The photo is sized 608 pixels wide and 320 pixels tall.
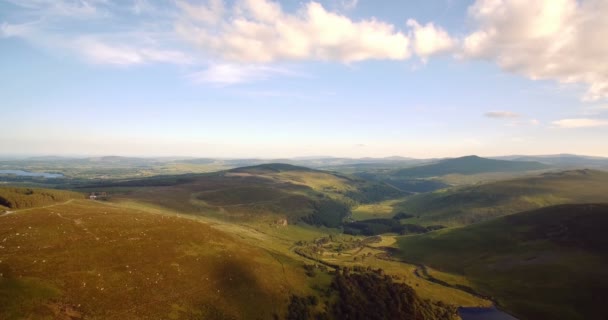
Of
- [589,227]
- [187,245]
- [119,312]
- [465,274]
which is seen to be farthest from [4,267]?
[589,227]

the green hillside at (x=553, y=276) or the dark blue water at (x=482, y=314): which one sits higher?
the green hillside at (x=553, y=276)

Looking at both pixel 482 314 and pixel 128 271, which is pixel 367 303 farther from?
pixel 128 271

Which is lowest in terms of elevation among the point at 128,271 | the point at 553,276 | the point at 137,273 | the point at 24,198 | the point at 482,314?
the point at 482,314

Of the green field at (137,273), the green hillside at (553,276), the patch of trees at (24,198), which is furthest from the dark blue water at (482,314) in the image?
the patch of trees at (24,198)

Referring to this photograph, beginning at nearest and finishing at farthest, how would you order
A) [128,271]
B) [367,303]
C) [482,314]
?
[128,271] → [367,303] → [482,314]

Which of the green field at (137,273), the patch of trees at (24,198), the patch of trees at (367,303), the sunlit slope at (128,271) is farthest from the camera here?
the patch of trees at (24,198)

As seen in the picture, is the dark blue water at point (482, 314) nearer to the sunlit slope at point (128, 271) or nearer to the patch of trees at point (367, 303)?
the patch of trees at point (367, 303)

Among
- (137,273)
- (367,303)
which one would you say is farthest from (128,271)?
(367,303)

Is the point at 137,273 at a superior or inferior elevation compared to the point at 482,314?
superior
